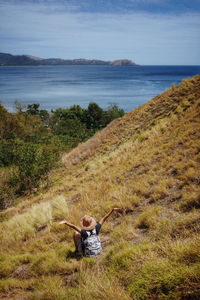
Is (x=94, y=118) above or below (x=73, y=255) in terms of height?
above

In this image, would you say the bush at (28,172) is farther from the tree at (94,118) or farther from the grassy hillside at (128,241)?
the tree at (94,118)

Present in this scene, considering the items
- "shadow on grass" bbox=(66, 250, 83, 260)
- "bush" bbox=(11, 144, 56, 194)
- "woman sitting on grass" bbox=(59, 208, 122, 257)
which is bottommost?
"bush" bbox=(11, 144, 56, 194)

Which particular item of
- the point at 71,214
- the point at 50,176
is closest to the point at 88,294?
the point at 71,214

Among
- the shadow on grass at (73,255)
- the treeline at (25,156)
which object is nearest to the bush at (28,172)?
the treeline at (25,156)

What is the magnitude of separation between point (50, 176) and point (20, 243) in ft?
39.2

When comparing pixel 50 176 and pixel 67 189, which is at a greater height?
pixel 67 189

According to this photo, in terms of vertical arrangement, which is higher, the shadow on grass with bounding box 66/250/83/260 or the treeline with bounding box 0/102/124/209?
the shadow on grass with bounding box 66/250/83/260

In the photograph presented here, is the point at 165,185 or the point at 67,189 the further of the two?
the point at 67,189

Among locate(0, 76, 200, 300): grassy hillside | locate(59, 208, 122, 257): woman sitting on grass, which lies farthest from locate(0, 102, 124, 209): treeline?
locate(59, 208, 122, 257): woman sitting on grass

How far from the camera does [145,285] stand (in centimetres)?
300

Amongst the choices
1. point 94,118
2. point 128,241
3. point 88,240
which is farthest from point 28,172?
point 94,118

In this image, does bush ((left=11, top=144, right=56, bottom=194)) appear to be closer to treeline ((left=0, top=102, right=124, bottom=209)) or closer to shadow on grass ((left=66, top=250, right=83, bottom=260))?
treeline ((left=0, top=102, right=124, bottom=209))

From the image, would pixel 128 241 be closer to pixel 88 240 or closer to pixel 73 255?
pixel 88 240

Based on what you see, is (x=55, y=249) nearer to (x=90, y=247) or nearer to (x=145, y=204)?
(x=90, y=247)
